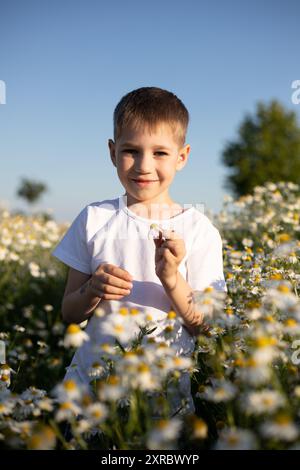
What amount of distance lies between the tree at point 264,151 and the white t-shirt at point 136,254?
33457 mm

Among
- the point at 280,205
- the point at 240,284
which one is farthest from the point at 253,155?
the point at 240,284

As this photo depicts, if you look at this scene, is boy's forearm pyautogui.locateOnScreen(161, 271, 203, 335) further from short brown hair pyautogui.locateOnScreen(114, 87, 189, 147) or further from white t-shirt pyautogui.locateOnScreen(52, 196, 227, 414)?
short brown hair pyautogui.locateOnScreen(114, 87, 189, 147)

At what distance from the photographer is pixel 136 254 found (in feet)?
7.89

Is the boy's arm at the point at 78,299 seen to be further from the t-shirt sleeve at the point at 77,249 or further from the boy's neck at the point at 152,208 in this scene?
the boy's neck at the point at 152,208

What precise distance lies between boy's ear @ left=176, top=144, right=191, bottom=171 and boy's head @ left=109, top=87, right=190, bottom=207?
52mm

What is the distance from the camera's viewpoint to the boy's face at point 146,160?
2283 millimetres

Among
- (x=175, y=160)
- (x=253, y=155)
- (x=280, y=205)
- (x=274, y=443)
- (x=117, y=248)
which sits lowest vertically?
(x=253, y=155)

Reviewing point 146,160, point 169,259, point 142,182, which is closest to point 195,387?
point 169,259

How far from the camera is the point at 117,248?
7.96ft

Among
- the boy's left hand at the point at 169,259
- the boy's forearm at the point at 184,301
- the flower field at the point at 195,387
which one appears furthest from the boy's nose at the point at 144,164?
the flower field at the point at 195,387

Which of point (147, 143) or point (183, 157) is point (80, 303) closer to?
point (147, 143)

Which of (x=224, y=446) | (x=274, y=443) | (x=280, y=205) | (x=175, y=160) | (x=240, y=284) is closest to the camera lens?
(x=224, y=446)

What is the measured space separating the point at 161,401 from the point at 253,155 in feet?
123
